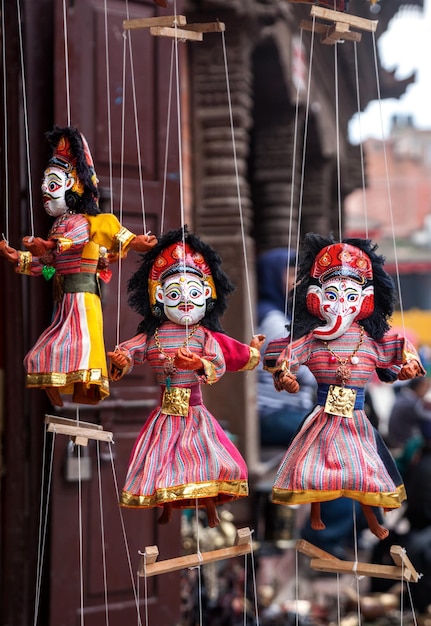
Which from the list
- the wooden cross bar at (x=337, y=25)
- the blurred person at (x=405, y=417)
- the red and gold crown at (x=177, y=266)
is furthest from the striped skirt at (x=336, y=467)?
the blurred person at (x=405, y=417)

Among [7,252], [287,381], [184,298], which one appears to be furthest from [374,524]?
[7,252]

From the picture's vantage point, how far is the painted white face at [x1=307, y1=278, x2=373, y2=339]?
2.52 meters

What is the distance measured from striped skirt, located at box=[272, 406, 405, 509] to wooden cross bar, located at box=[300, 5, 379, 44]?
94 cm

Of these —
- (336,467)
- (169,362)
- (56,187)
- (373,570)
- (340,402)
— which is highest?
(56,187)

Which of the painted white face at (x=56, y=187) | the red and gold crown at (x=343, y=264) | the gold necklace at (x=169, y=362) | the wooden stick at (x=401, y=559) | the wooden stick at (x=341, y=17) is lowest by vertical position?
the wooden stick at (x=401, y=559)

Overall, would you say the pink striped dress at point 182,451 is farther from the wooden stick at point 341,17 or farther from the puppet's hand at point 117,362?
the wooden stick at point 341,17

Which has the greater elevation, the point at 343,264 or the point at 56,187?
the point at 56,187

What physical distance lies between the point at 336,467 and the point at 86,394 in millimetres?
668

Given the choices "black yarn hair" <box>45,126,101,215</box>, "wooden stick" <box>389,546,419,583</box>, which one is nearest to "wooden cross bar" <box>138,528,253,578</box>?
"wooden stick" <box>389,546,419,583</box>

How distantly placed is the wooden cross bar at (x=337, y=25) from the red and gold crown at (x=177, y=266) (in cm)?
64

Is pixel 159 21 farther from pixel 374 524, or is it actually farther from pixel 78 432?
pixel 374 524

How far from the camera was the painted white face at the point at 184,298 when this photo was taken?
253 cm

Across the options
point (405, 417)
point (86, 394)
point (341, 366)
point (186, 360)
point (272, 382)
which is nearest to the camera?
point (186, 360)

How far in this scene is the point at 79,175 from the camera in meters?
2.60
